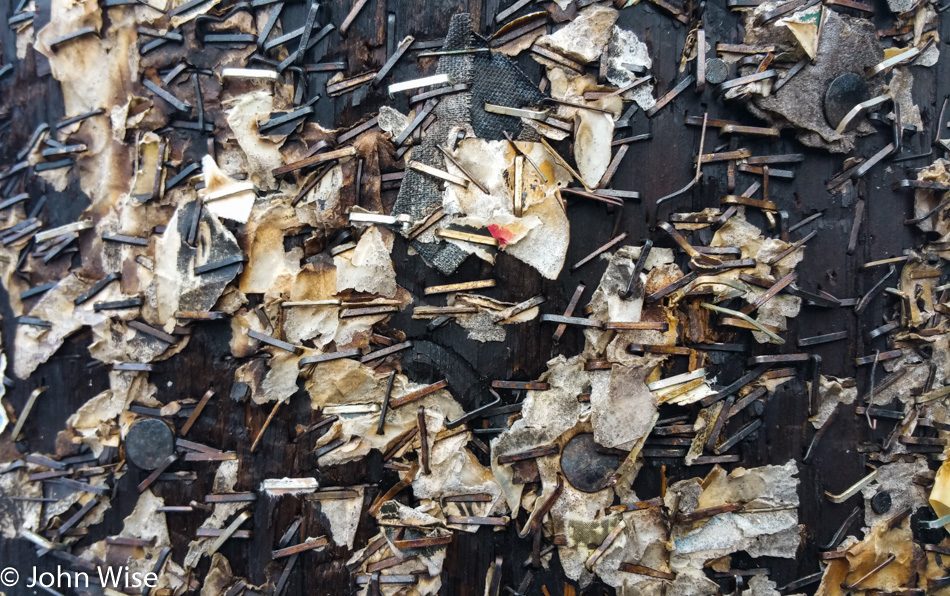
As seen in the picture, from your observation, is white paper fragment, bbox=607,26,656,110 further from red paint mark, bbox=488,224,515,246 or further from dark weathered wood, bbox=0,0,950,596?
red paint mark, bbox=488,224,515,246

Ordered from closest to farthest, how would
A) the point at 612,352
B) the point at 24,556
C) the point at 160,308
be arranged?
1. the point at 612,352
2. the point at 160,308
3. the point at 24,556

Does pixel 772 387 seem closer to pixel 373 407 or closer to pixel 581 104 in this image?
pixel 581 104

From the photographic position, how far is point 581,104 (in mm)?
2332

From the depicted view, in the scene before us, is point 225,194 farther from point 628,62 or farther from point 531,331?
point 628,62

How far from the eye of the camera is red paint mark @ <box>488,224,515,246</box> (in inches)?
91.9

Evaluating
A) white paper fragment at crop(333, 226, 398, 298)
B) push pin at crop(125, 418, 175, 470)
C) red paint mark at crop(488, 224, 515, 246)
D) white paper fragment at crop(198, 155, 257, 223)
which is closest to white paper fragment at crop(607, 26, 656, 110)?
red paint mark at crop(488, 224, 515, 246)

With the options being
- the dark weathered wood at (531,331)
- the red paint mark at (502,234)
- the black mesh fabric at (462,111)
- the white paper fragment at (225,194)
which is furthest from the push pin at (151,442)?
the red paint mark at (502,234)

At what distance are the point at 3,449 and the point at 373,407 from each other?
1.96 metres

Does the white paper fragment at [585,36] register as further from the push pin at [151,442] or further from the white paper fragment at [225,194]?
the push pin at [151,442]

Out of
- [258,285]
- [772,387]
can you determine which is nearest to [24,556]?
[258,285]

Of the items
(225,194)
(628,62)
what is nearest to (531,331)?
(628,62)

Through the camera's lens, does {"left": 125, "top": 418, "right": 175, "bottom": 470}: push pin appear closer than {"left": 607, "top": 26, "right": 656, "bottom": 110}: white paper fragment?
No

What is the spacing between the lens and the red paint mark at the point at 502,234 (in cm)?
233

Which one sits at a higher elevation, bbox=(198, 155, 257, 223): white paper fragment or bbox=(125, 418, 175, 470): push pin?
bbox=(198, 155, 257, 223): white paper fragment
